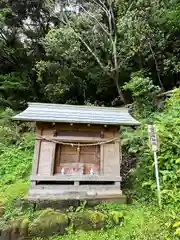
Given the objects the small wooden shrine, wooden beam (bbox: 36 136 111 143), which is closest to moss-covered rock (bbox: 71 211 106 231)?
the small wooden shrine

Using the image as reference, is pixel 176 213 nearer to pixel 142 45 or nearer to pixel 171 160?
pixel 171 160

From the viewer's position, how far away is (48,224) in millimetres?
4039

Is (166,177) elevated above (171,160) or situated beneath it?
situated beneath

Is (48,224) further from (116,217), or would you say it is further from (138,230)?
(138,230)

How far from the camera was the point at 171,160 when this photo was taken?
518cm

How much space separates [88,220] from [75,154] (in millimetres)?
1739

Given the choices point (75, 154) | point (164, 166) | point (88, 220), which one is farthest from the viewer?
point (75, 154)

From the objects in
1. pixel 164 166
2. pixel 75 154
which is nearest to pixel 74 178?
pixel 75 154

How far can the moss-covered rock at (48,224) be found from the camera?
396 centimetres

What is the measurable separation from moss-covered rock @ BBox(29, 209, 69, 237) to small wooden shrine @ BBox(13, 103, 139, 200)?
591mm

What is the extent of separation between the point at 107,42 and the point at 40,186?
984cm

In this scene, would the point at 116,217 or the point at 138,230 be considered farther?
the point at 116,217

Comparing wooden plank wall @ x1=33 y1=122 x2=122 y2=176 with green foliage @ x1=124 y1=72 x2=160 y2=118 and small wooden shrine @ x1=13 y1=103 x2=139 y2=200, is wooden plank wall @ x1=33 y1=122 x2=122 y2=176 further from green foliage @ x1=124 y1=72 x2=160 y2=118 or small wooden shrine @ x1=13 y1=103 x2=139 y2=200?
green foliage @ x1=124 y1=72 x2=160 y2=118

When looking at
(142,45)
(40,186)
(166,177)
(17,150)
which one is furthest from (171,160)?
(142,45)
